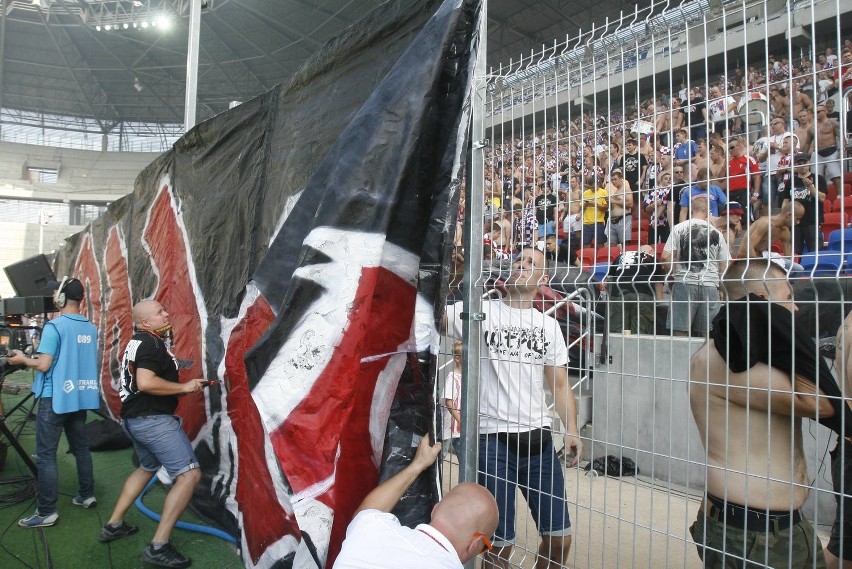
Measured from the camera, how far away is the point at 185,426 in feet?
13.8

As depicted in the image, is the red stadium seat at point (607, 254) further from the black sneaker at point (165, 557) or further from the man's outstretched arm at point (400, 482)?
the black sneaker at point (165, 557)

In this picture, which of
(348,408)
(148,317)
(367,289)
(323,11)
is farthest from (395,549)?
(323,11)

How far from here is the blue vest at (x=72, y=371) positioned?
399 cm

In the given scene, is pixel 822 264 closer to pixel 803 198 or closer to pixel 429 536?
pixel 803 198

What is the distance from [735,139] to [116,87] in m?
40.7

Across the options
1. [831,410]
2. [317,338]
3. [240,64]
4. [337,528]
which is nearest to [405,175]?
[317,338]

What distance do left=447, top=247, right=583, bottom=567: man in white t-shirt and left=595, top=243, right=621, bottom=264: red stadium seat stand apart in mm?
231

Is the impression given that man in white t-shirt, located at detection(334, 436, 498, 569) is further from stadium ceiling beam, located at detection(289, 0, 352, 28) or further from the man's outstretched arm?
stadium ceiling beam, located at detection(289, 0, 352, 28)

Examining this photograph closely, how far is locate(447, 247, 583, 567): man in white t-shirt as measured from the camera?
7.39 ft

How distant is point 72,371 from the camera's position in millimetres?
4059

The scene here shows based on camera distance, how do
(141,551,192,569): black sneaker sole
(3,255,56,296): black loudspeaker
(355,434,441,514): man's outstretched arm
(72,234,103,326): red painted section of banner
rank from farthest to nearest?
(3,255,56,296): black loudspeaker → (72,234,103,326): red painted section of banner → (141,551,192,569): black sneaker sole → (355,434,441,514): man's outstretched arm

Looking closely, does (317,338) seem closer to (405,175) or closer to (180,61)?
(405,175)

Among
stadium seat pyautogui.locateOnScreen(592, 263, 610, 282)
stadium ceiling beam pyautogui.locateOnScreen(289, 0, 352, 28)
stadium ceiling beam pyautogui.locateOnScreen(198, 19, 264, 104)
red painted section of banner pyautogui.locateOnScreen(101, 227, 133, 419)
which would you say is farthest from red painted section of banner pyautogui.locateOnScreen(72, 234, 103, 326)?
stadium ceiling beam pyautogui.locateOnScreen(198, 19, 264, 104)

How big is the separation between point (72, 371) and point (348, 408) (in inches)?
121
